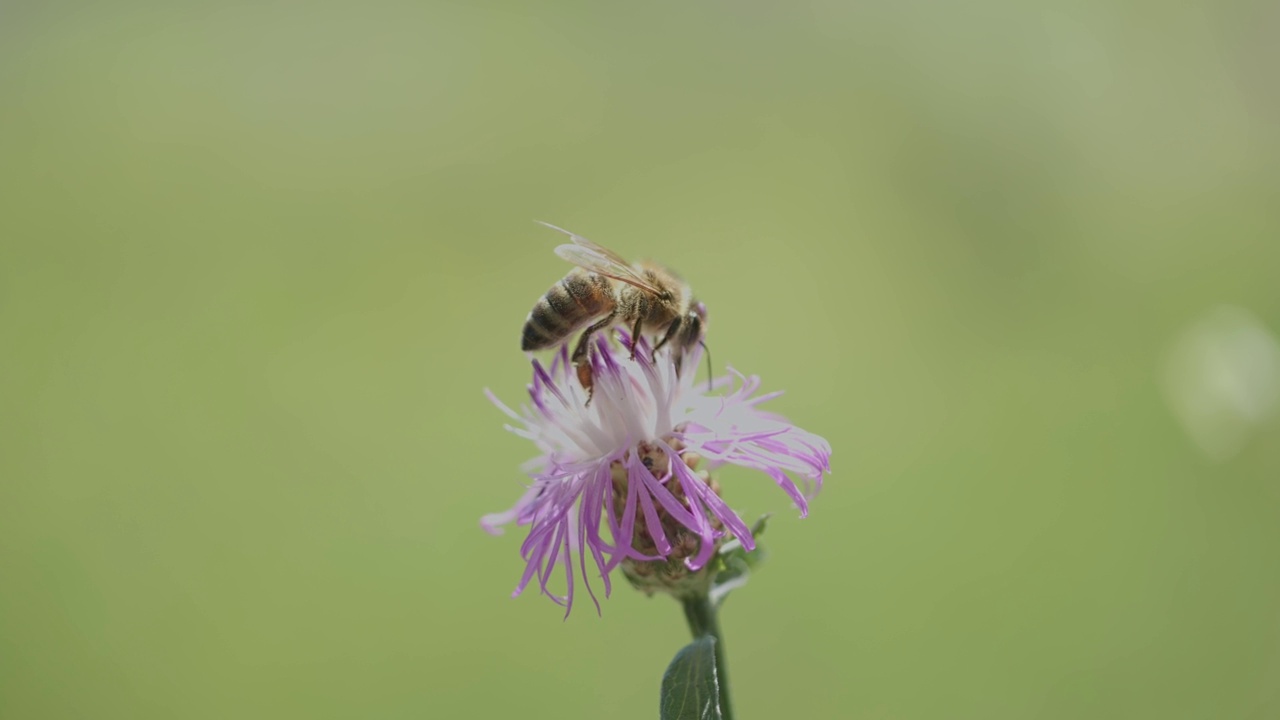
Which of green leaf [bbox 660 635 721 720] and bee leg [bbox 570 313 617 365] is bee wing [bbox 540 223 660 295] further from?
green leaf [bbox 660 635 721 720]

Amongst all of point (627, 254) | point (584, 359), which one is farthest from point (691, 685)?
point (627, 254)

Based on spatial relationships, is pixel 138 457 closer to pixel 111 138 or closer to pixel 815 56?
pixel 111 138

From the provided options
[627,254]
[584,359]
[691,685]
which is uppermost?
[627,254]

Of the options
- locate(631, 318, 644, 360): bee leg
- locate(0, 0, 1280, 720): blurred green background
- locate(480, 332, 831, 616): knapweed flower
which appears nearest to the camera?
locate(480, 332, 831, 616): knapweed flower

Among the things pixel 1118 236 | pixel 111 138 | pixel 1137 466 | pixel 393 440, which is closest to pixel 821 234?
pixel 1118 236

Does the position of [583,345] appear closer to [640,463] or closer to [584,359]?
[584,359]

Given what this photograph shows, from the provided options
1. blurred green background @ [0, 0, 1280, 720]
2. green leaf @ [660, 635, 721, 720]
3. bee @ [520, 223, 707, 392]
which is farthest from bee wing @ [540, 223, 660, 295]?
blurred green background @ [0, 0, 1280, 720]
